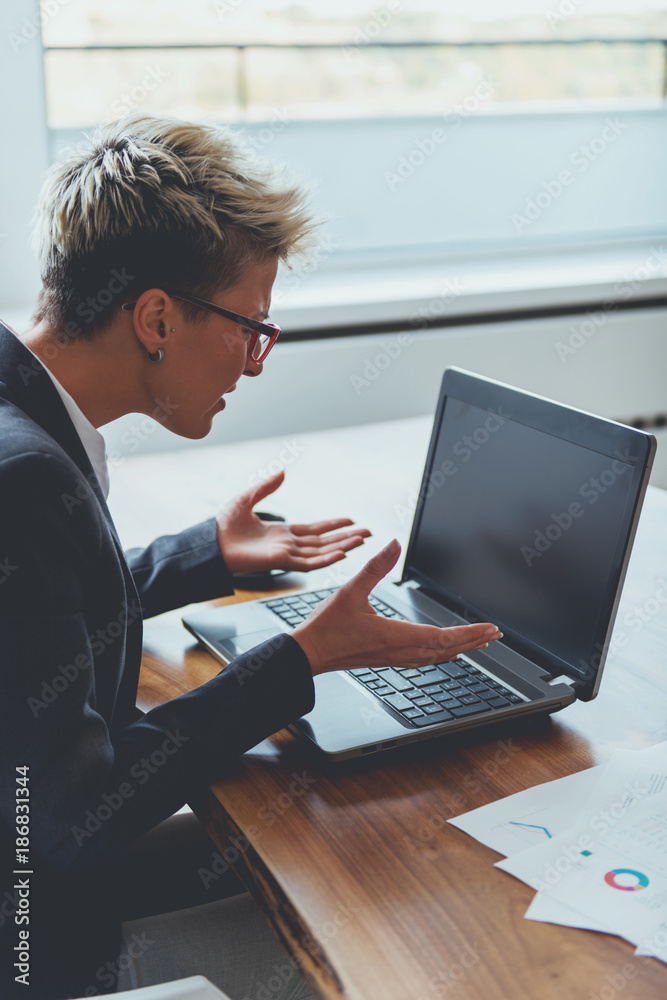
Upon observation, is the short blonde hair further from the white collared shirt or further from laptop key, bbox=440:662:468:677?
laptop key, bbox=440:662:468:677

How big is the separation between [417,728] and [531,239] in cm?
252

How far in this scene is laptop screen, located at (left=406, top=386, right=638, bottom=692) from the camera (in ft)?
3.20

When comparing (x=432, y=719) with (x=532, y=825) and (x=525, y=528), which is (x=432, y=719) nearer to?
(x=532, y=825)

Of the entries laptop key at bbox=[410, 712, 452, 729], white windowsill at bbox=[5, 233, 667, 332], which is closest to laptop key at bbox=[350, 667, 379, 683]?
laptop key at bbox=[410, 712, 452, 729]

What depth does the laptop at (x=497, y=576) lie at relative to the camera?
952mm

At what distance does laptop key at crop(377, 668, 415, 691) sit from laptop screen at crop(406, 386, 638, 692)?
14cm

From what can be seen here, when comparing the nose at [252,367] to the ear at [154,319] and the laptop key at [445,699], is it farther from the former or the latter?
the laptop key at [445,699]

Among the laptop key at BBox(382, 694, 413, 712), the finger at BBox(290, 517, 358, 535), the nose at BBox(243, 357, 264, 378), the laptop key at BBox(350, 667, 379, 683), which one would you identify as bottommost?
the laptop key at BBox(350, 667, 379, 683)

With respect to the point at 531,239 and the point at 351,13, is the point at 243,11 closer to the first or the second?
the point at 351,13

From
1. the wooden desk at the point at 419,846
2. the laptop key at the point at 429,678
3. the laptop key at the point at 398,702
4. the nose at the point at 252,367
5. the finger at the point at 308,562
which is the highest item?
the nose at the point at 252,367

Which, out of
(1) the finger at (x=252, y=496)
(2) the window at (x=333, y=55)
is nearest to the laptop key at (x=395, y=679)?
(1) the finger at (x=252, y=496)

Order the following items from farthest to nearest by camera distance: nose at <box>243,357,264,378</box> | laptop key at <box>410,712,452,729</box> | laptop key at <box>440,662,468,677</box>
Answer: nose at <box>243,357,264,378</box> → laptop key at <box>440,662,468,677</box> → laptop key at <box>410,712,452,729</box>

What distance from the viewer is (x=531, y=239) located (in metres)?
3.13

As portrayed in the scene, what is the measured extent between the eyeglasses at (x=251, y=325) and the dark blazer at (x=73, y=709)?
0.57 feet
